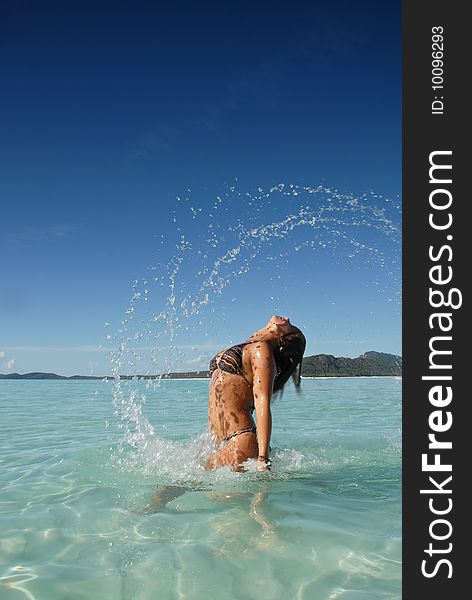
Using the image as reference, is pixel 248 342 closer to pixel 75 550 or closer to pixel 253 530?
pixel 253 530

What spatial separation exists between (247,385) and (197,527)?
1.50 m

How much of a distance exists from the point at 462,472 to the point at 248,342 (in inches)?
103

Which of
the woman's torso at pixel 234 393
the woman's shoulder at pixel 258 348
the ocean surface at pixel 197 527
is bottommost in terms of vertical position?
the ocean surface at pixel 197 527

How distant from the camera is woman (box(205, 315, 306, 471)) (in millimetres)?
4949

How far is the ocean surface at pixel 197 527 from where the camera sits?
319cm

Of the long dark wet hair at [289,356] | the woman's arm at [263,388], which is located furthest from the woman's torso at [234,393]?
the long dark wet hair at [289,356]

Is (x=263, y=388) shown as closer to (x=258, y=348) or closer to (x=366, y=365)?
(x=258, y=348)

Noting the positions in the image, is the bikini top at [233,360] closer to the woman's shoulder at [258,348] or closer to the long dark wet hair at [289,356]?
the woman's shoulder at [258,348]

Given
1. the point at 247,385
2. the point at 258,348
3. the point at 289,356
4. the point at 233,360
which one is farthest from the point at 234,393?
the point at 289,356

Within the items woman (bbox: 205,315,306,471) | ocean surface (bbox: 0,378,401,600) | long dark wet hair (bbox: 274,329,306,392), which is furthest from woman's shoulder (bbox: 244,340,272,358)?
ocean surface (bbox: 0,378,401,600)

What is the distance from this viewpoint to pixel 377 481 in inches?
224

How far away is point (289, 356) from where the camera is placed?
5363mm

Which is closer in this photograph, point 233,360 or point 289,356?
point 233,360

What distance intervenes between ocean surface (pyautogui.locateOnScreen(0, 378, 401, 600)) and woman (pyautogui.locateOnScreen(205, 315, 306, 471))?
0.20 m
